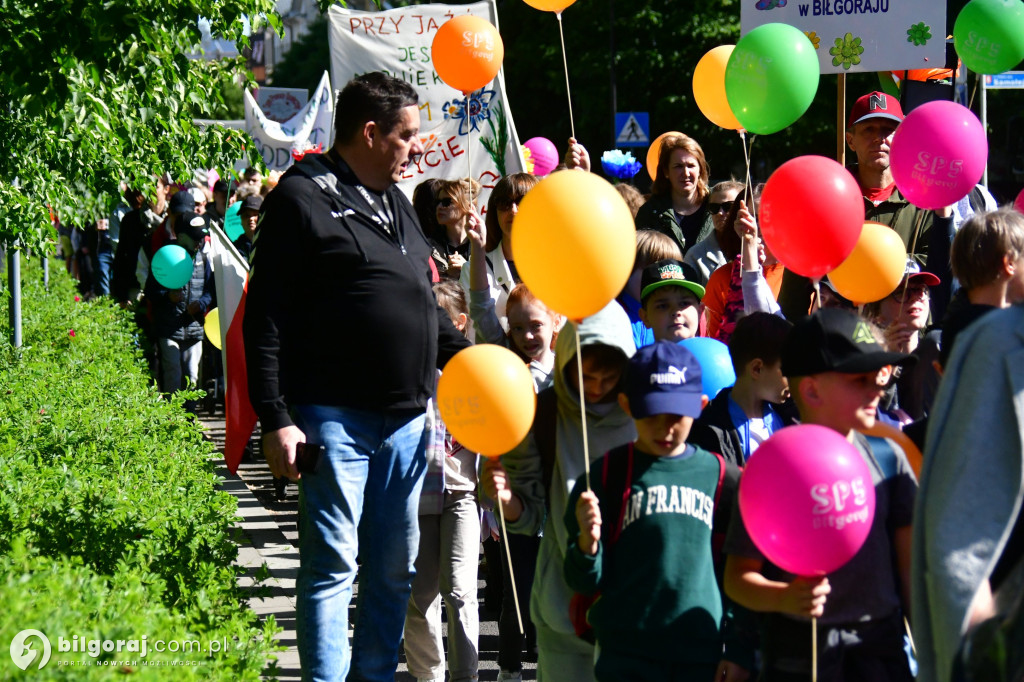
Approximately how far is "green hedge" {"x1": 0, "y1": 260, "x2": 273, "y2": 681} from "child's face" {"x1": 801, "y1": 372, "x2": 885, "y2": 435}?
171 cm

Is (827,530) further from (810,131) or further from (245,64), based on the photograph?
(810,131)

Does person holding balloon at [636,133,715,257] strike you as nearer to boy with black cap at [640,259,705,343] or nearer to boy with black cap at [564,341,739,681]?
boy with black cap at [640,259,705,343]

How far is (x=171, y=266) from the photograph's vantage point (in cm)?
1059

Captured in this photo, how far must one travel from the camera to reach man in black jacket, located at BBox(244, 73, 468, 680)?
394cm

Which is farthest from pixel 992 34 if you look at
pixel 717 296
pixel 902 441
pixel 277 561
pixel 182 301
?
pixel 182 301

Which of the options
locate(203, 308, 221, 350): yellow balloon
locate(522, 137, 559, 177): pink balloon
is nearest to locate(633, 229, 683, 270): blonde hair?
locate(522, 137, 559, 177): pink balloon

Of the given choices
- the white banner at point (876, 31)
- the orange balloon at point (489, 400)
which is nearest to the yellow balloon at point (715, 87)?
the white banner at point (876, 31)

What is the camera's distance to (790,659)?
10.3 ft

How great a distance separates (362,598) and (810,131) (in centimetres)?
2726

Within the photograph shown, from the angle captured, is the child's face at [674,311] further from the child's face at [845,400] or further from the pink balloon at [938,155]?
the child's face at [845,400]

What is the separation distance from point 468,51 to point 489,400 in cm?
310

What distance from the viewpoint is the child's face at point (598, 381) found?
3957 mm

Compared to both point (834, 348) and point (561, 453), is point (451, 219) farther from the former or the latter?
point (834, 348)

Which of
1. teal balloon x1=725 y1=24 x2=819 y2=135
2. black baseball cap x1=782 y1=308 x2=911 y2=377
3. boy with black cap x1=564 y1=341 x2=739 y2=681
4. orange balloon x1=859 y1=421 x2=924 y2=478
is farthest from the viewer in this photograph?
teal balloon x1=725 y1=24 x2=819 y2=135
